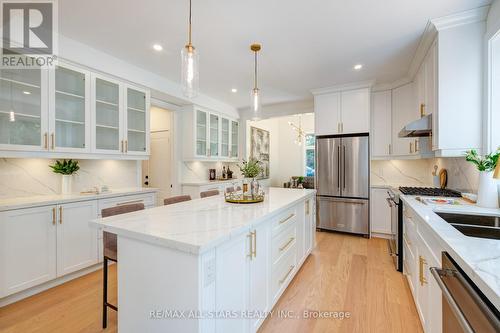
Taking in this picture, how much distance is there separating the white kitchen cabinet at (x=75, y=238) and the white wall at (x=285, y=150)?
5.51m

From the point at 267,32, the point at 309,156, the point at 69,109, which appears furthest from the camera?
the point at 309,156

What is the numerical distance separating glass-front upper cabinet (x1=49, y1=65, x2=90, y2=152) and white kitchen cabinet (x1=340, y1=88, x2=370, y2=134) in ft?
13.1

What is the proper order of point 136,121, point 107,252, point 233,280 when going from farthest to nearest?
point 136,121
point 107,252
point 233,280

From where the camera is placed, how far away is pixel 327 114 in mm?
4227

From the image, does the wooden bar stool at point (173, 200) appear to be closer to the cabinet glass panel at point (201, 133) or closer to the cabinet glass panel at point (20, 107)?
the cabinet glass panel at point (20, 107)

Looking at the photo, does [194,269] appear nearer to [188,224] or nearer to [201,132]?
[188,224]

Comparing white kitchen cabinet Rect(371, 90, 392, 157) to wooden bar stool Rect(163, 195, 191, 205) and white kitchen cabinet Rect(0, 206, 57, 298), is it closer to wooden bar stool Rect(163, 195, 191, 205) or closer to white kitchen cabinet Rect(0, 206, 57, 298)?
wooden bar stool Rect(163, 195, 191, 205)

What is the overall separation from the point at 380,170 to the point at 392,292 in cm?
260

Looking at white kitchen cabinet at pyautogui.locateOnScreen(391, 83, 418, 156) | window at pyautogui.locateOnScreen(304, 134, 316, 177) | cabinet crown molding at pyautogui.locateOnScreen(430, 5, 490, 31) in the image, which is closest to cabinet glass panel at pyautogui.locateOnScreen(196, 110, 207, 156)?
white kitchen cabinet at pyautogui.locateOnScreen(391, 83, 418, 156)

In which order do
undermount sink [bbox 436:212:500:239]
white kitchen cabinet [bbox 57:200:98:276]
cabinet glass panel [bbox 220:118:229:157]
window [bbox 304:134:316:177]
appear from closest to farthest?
undermount sink [bbox 436:212:500:239]
white kitchen cabinet [bbox 57:200:98:276]
cabinet glass panel [bbox 220:118:229:157]
window [bbox 304:134:316:177]

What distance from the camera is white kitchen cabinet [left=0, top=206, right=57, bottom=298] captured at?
1.96m

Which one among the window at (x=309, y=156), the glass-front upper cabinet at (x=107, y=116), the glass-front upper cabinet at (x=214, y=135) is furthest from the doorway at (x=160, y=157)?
the window at (x=309, y=156)

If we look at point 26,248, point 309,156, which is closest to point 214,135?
point 26,248

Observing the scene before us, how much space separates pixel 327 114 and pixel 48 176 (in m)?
4.37
